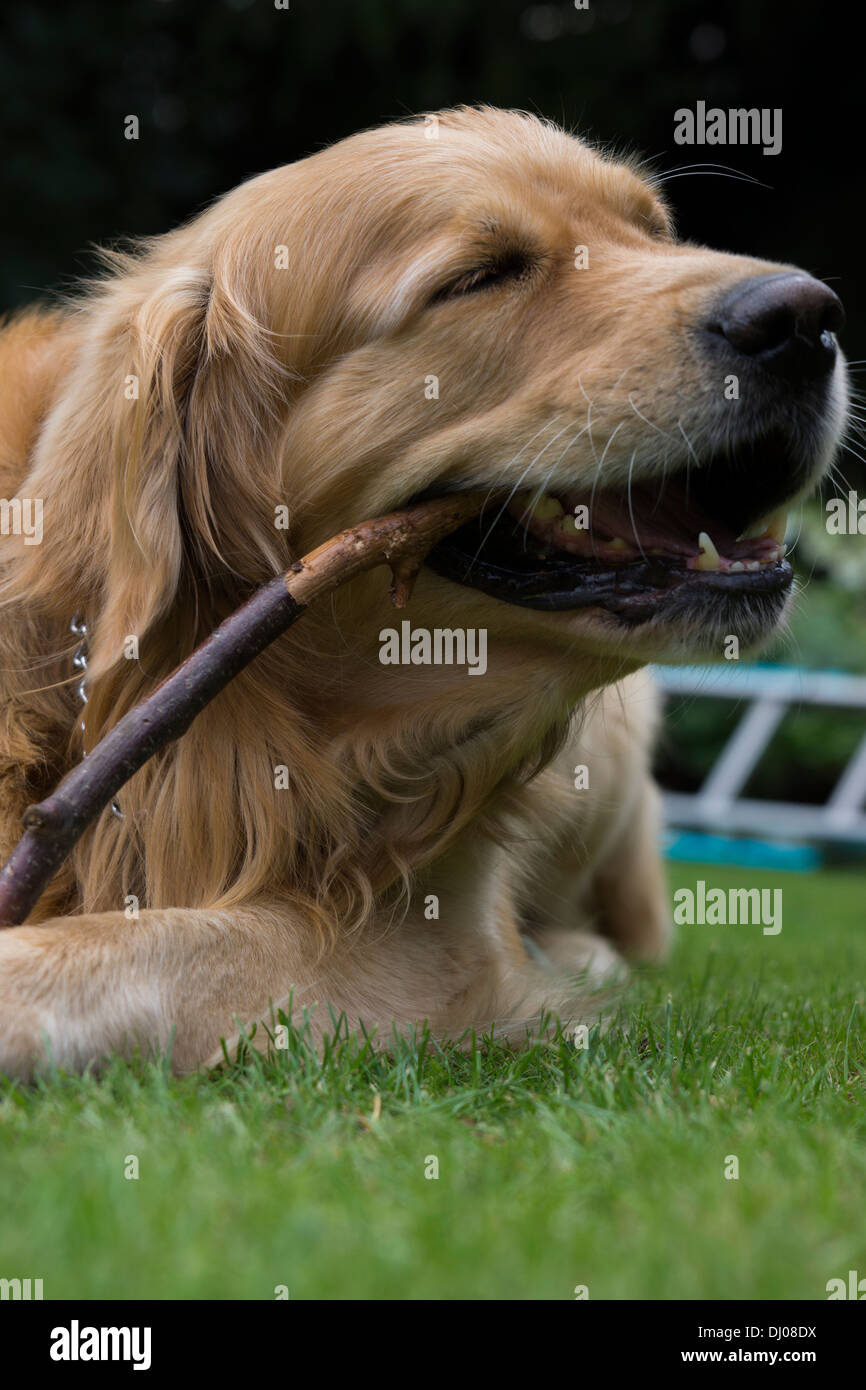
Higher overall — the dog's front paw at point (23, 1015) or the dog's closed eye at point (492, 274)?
the dog's closed eye at point (492, 274)

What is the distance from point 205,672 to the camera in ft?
8.50

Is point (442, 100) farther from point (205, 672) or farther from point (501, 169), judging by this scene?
point (205, 672)

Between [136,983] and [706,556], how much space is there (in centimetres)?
133

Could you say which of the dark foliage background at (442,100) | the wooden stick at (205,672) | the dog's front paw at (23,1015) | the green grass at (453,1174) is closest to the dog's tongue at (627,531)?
the wooden stick at (205,672)

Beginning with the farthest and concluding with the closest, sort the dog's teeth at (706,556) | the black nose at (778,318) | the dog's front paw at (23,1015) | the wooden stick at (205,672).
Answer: the dog's teeth at (706,556) < the black nose at (778,318) < the wooden stick at (205,672) < the dog's front paw at (23,1015)

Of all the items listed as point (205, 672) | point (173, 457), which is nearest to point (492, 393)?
point (173, 457)

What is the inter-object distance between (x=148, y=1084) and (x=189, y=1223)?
0.70m

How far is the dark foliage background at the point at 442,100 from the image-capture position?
12.1 metres

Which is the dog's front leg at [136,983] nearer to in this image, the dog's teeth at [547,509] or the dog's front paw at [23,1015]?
the dog's front paw at [23,1015]

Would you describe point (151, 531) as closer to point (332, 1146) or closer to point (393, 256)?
point (393, 256)

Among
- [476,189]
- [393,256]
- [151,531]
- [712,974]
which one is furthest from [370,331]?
[712,974]

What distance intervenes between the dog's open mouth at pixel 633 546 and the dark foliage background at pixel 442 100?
934cm

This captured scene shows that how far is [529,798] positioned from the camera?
311cm

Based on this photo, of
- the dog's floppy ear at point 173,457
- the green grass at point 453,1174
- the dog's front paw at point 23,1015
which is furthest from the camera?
the dog's floppy ear at point 173,457
